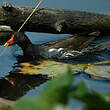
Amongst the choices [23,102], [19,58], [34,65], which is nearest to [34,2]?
[19,58]

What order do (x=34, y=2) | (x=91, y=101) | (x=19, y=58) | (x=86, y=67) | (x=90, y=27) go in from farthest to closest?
(x=34, y=2), (x=90, y=27), (x=19, y=58), (x=86, y=67), (x=91, y=101)

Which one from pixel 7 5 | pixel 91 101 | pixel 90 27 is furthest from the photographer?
pixel 90 27

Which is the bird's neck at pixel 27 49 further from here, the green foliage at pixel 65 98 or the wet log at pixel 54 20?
the green foliage at pixel 65 98

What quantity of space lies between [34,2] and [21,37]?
1.78 meters

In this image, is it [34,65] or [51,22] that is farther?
[51,22]

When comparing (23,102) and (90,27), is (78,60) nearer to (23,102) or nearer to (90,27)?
(90,27)

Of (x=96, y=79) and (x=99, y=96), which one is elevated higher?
(x=99, y=96)

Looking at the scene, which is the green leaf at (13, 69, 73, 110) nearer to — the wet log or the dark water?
the dark water

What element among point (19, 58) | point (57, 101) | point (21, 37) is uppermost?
point (57, 101)

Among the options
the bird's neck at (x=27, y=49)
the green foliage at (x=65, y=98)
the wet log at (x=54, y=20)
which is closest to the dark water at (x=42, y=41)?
the bird's neck at (x=27, y=49)

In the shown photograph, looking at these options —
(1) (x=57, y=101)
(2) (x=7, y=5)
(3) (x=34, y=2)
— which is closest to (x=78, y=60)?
(2) (x=7, y=5)

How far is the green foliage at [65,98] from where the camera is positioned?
0.40m

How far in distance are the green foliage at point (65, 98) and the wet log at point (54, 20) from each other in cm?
301

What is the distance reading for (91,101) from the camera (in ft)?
1.30
